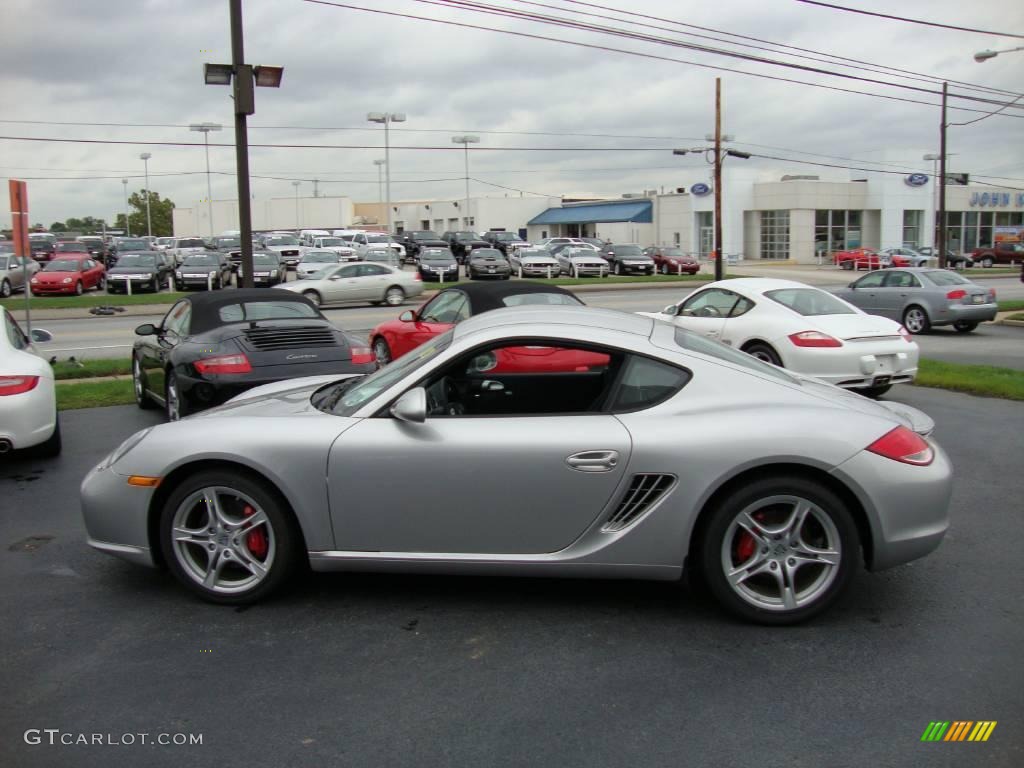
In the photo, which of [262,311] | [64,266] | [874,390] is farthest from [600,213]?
[262,311]

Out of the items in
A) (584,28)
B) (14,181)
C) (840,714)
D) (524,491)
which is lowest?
(840,714)

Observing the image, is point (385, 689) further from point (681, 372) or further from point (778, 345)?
point (778, 345)

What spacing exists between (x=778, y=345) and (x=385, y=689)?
8185 millimetres

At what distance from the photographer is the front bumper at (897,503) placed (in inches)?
166

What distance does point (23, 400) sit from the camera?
23.7 ft

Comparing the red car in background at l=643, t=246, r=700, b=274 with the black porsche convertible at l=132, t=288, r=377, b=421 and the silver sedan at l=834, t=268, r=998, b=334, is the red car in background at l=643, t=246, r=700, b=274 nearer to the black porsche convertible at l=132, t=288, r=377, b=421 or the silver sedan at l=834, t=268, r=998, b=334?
the silver sedan at l=834, t=268, r=998, b=334

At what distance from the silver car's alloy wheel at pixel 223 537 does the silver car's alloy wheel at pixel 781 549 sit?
7.21 ft

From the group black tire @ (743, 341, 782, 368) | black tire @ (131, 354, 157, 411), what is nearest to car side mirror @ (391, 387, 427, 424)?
black tire @ (131, 354, 157, 411)

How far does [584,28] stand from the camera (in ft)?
70.5

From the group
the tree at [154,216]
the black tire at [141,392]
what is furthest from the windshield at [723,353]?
the tree at [154,216]

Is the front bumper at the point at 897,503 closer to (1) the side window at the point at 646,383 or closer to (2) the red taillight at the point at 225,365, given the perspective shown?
(1) the side window at the point at 646,383

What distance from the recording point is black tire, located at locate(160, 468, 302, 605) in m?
4.46

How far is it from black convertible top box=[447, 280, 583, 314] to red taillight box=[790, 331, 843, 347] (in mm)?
2769

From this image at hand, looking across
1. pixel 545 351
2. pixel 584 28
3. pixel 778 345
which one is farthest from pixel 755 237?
pixel 545 351
